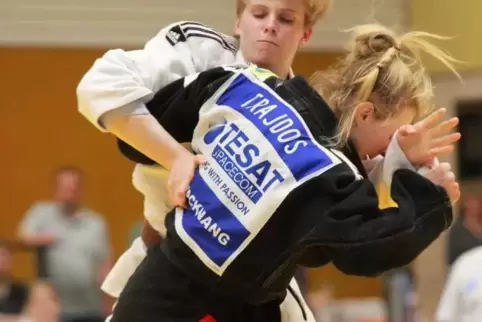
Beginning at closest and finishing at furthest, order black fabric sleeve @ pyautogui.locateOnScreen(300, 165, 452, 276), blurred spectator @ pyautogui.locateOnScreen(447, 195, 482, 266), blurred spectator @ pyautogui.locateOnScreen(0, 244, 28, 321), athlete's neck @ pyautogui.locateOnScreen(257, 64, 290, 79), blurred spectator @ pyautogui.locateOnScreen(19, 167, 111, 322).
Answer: black fabric sleeve @ pyautogui.locateOnScreen(300, 165, 452, 276) → athlete's neck @ pyautogui.locateOnScreen(257, 64, 290, 79) → blurred spectator @ pyautogui.locateOnScreen(0, 244, 28, 321) → blurred spectator @ pyautogui.locateOnScreen(19, 167, 111, 322) → blurred spectator @ pyautogui.locateOnScreen(447, 195, 482, 266)

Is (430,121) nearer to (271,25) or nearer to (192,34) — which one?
(271,25)

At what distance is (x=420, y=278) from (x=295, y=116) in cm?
397

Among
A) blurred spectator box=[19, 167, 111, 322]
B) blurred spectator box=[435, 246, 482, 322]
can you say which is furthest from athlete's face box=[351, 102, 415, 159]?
blurred spectator box=[19, 167, 111, 322]

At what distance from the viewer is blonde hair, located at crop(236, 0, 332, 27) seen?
3.87 feet

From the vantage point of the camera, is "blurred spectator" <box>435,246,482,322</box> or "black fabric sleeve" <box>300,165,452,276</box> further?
"blurred spectator" <box>435,246,482,322</box>

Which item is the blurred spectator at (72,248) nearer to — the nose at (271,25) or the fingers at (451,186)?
the nose at (271,25)

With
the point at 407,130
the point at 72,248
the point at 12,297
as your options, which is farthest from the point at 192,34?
the point at 72,248

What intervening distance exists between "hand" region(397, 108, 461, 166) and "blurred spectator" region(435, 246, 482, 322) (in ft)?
5.65

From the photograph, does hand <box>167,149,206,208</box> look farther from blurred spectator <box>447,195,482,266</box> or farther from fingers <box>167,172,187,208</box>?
blurred spectator <box>447,195,482,266</box>

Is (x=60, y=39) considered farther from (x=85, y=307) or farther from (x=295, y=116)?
(x=295, y=116)

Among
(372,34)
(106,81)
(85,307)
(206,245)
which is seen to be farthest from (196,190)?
(85,307)

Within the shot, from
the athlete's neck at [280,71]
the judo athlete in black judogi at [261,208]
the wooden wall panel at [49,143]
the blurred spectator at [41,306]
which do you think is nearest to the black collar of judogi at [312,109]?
the judo athlete in black judogi at [261,208]

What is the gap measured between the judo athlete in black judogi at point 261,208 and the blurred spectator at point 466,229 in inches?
113

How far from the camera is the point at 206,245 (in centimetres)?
106
